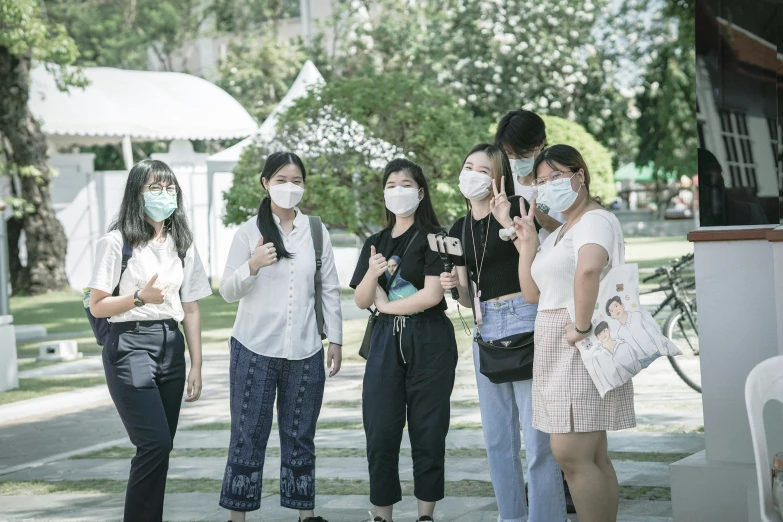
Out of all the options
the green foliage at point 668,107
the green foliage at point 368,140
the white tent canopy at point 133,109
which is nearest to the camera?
the green foliage at point 368,140

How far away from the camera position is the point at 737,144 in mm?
5863

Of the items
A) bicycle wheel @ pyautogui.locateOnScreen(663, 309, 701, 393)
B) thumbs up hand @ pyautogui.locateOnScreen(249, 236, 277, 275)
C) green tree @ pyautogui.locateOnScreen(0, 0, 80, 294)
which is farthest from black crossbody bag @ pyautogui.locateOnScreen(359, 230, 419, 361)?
green tree @ pyautogui.locateOnScreen(0, 0, 80, 294)

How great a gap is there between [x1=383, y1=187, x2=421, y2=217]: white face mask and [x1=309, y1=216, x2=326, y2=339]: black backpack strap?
45cm

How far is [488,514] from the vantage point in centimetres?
613

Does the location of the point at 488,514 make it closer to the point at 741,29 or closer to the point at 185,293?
the point at 185,293

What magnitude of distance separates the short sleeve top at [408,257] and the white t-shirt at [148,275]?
0.85 m

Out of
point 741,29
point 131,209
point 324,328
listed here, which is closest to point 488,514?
point 324,328

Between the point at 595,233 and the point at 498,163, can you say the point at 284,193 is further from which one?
the point at 595,233

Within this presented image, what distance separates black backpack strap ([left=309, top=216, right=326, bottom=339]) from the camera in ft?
19.0

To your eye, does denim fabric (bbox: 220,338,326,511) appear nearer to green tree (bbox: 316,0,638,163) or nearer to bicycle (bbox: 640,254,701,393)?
bicycle (bbox: 640,254,701,393)

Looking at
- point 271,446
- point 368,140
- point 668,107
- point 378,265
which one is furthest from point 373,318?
point 668,107

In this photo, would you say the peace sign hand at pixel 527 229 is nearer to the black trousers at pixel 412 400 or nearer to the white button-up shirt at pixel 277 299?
the black trousers at pixel 412 400

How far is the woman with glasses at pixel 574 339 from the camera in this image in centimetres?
450

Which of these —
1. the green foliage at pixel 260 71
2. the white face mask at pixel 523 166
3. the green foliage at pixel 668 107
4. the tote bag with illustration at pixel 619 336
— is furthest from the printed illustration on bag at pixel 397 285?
the green foliage at pixel 260 71
